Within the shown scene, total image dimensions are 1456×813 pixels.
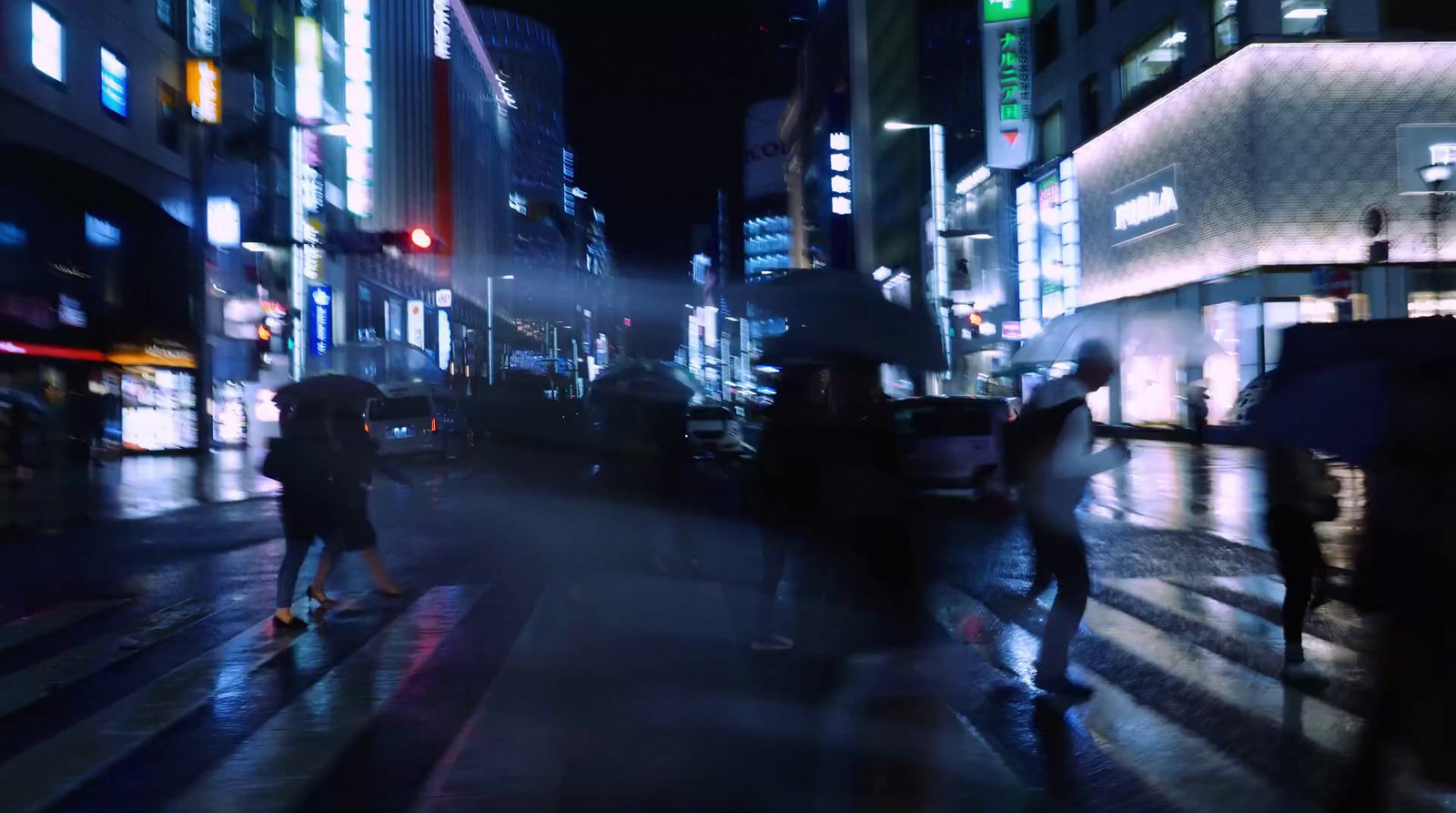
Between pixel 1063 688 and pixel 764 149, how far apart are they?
5836 inches

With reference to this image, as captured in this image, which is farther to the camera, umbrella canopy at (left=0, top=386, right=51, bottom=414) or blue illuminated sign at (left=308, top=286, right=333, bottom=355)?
blue illuminated sign at (left=308, top=286, right=333, bottom=355)

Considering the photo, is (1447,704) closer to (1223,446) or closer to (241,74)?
(1223,446)

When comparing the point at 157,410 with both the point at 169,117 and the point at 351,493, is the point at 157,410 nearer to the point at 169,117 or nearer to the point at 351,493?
the point at 169,117

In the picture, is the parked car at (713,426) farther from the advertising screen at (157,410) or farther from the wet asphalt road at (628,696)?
the advertising screen at (157,410)

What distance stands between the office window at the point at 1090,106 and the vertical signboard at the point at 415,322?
144 feet

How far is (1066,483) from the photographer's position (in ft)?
20.3

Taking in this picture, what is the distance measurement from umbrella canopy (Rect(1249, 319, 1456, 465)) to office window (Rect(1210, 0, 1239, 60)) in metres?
26.4

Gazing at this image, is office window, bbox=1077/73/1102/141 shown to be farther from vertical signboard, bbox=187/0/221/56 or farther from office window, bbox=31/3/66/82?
office window, bbox=31/3/66/82

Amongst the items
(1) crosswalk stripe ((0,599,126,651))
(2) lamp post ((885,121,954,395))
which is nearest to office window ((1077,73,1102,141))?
(2) lamp post ((885,121,954,395))

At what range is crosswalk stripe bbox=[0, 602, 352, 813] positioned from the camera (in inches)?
209

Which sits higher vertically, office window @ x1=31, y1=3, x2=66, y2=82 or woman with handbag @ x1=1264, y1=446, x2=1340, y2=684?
office window @ x1=31, y1=3, x2=66, y2=82

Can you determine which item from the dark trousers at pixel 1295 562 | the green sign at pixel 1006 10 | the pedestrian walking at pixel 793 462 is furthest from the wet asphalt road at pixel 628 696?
the green sign at pixel 1006 10

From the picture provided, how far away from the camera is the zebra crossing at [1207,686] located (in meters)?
5.10

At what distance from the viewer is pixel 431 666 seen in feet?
24.7
